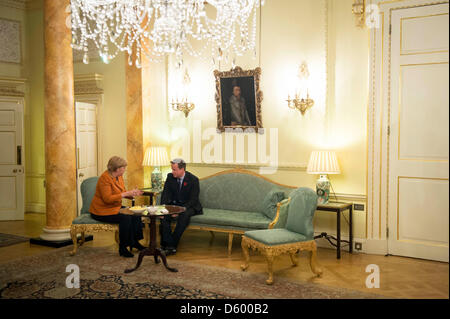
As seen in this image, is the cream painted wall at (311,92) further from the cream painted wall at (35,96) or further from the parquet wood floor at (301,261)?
the cream painted wall at (35,96)

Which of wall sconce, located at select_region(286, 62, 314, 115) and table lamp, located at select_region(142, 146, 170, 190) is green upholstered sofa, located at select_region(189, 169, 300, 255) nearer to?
table lamp, located at select_region(142, 146, 170, 190)

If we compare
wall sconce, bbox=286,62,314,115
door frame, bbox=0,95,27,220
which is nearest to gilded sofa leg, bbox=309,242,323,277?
wall sconce, bbox=286,62,314,115

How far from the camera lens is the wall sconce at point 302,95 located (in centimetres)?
616

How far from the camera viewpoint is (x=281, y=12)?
20.9ft

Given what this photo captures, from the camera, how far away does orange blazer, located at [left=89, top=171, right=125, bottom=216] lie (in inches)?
222

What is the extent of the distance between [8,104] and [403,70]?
24.1 feet

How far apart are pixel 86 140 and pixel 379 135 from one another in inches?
195

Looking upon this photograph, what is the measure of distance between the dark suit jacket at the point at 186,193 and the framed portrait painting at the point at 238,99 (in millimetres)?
1179

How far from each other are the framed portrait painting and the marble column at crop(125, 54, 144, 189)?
1.38m

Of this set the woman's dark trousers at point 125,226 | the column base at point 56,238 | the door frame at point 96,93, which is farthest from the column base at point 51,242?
the door frame at point 96,93

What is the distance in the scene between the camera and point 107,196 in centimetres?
565

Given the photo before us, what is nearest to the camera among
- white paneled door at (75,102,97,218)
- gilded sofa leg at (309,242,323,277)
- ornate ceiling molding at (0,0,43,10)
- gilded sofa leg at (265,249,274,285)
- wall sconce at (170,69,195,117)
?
gilded sofa leg at (265,249,274,285)
